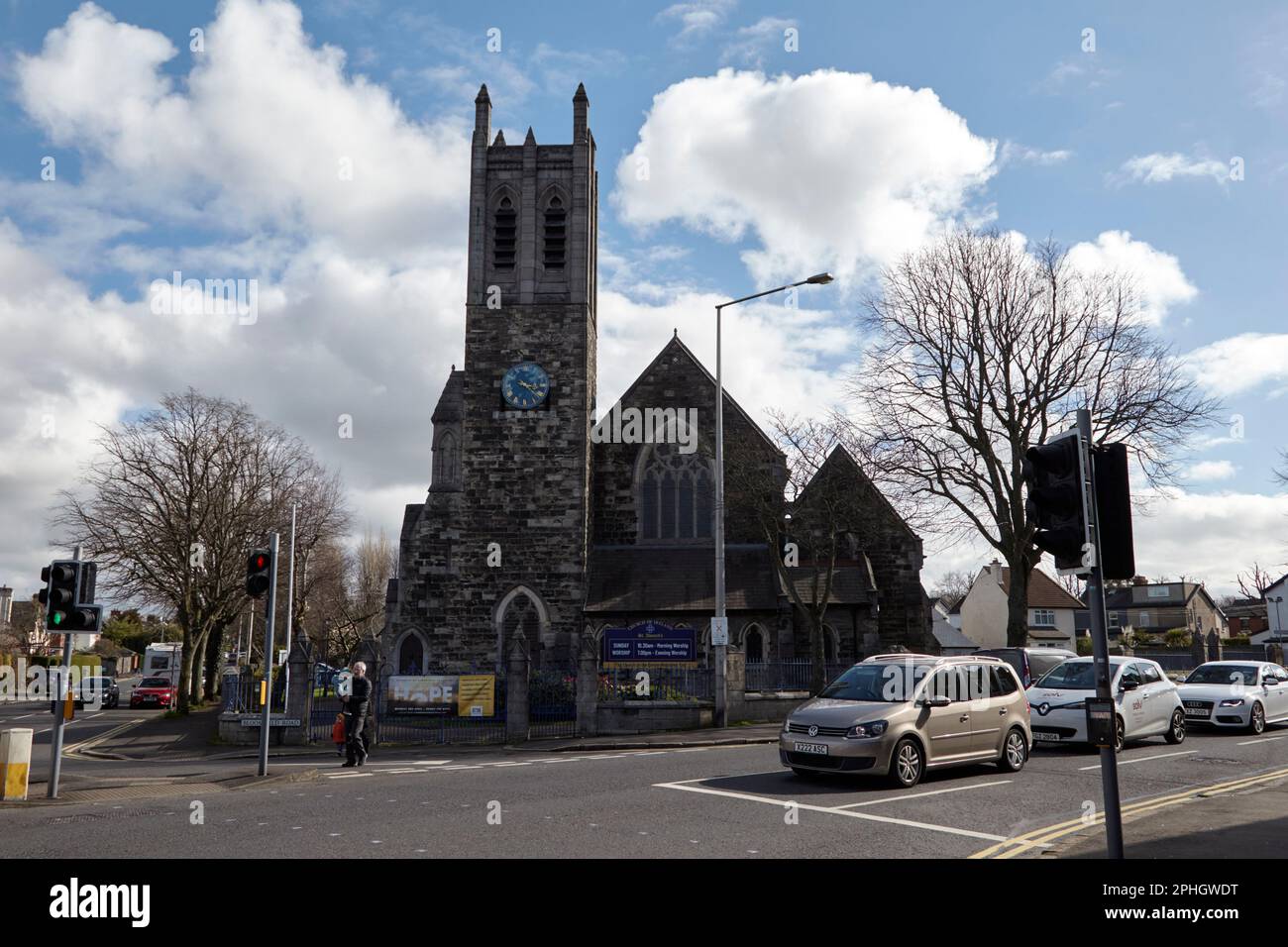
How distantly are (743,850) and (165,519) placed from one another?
107 ft

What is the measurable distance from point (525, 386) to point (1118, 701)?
833 inches

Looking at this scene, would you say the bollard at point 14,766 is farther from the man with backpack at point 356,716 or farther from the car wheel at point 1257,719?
the car wheel at point 1257,719

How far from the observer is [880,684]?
12.2 m

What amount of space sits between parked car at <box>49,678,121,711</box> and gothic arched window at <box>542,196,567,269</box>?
2565cm

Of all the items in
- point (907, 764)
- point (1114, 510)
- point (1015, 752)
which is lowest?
point (1015, 752)

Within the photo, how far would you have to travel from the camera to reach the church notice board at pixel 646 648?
23.6 metres

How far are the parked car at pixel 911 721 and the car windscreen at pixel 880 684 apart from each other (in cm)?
1

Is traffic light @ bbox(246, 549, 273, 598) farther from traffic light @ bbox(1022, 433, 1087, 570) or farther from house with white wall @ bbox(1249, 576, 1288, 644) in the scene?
house with white wall @ bbox(1249, 576, 1288, 644)

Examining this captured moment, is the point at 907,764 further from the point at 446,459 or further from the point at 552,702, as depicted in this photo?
the point at 446,459

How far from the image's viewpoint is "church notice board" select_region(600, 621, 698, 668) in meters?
23.6

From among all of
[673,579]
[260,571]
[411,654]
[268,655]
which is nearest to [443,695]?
[268,655]

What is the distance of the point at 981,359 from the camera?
26453mm

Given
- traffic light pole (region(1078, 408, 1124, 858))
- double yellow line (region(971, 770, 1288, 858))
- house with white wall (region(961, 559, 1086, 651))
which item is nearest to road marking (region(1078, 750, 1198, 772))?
double yellow line (region(971, 770, 1288, 858))

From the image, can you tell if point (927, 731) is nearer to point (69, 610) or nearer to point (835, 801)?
point (835, 801)
